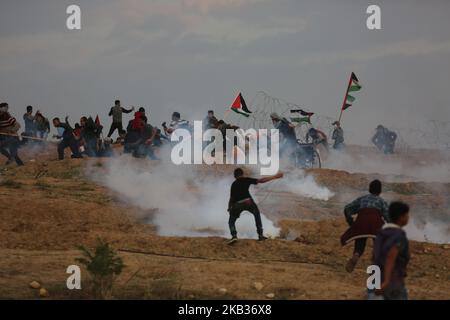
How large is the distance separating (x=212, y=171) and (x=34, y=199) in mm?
6416

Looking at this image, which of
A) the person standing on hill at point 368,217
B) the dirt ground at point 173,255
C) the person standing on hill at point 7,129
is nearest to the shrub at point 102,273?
the dirt ground at point 173,255

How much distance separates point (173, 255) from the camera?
12859 mm

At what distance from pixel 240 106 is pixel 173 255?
11.0 metres

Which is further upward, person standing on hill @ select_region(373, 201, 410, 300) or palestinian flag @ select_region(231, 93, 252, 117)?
palestinian flag @ select_region(231, 93, 252, 117)

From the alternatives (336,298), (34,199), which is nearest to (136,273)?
(336,298)

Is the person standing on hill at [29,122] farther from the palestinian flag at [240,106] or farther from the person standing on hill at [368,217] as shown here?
the person standing on hill at [368,217]

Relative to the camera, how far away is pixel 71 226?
1463 centimetres

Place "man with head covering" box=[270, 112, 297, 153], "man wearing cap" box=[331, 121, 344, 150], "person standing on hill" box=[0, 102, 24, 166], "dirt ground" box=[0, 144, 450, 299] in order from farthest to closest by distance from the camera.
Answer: "man wearing cap" box=[331, 121, 344, 150]
"man with head covering" box=[270, 112, 297, 153]
"person standing on hill" box=[0, 102, 24, 166]
"dirt ground" box=[0, 144, 450, 299]

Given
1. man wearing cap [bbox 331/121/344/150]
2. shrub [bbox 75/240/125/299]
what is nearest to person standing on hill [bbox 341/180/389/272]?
shrub [bbox 75/240/125/299]

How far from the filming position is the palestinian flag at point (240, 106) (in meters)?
23.3

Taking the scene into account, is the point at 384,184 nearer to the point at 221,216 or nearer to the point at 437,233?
the point at 437,233

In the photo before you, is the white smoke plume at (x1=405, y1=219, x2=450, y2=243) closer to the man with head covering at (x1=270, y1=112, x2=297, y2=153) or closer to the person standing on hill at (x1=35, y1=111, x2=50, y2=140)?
the man with head covering at (x1=270, y1=112, x2=297, y2=153)

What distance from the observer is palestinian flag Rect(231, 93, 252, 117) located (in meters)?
23.3

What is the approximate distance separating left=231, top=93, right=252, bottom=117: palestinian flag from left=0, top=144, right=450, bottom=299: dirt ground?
481 centimetres
